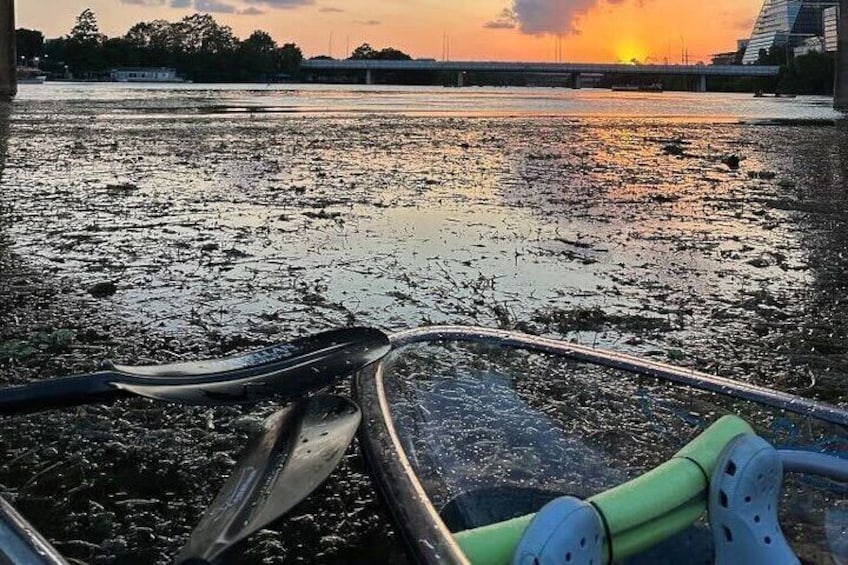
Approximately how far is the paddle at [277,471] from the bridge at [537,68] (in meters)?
97.8

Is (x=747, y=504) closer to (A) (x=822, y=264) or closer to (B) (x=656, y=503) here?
(B) (x=656, y=503)

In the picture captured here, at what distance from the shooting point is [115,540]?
2.42 meters

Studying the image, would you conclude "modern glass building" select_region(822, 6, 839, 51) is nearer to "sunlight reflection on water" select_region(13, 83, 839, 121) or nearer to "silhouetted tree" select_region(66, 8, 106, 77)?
"sunlight reflection on water" select_region(13, 83, 839, 121)

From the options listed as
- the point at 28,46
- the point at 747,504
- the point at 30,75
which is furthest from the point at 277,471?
the point at 28,46

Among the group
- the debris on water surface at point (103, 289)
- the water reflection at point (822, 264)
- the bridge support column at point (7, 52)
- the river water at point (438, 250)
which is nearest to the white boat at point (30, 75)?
the bridge support column at point (7, 52)

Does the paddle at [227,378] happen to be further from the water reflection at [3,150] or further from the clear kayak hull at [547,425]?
the water reflection at [3,150]

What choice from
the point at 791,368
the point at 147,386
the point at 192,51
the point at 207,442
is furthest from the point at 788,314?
the point at 192,51

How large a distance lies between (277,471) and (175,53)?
11457cm

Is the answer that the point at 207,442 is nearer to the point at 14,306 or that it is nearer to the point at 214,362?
the point at 214,362

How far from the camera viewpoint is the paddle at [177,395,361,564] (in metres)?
1.45

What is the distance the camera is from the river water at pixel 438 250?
4.33 metres

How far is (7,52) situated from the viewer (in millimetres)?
41875

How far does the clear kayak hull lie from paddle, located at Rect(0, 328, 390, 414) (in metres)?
0.18

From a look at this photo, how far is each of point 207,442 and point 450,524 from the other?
1404 millimetres
